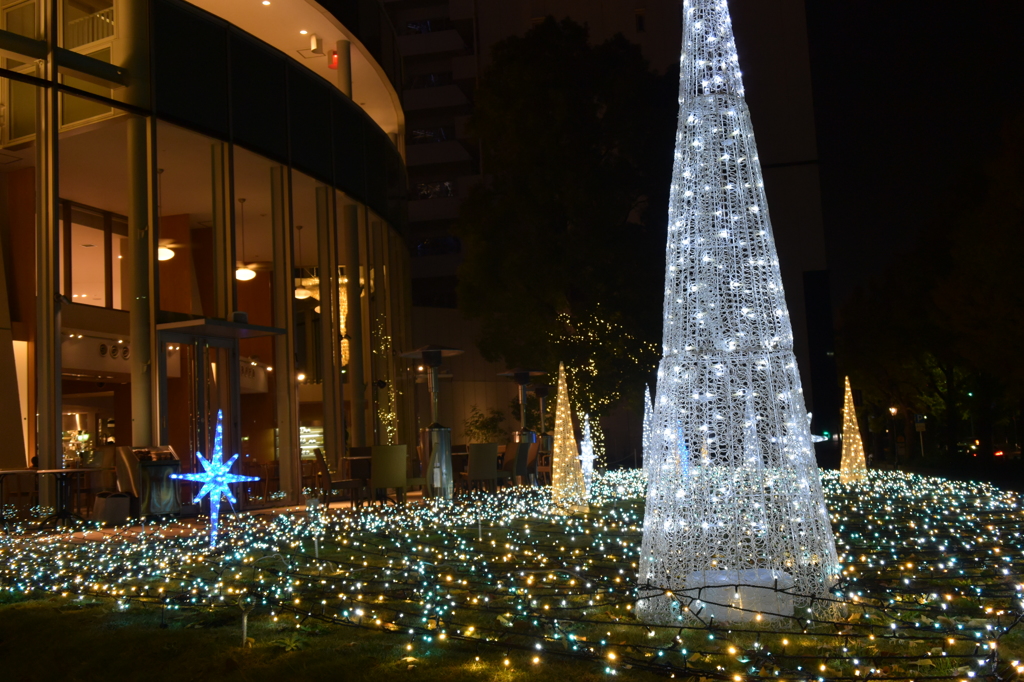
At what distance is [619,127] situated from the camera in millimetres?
21109

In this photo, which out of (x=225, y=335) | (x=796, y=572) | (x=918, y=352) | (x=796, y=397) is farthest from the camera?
(x=918, y=352)

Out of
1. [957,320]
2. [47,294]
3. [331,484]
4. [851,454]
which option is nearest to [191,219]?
[47,294]

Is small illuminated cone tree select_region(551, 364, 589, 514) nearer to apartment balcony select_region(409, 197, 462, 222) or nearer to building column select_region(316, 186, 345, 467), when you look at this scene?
building column select_region(316, 186, 345, 467)

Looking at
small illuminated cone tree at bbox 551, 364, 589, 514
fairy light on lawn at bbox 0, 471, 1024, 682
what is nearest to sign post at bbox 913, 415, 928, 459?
fairy light on lawn at bbox 0, 471, 1024, 682

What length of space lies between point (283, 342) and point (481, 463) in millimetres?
3253

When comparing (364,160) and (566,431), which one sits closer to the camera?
(566,431)

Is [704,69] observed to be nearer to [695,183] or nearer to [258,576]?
[695,183]

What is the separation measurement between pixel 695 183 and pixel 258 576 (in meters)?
3.70

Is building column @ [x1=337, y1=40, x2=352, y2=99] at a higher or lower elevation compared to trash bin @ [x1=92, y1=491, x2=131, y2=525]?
higher

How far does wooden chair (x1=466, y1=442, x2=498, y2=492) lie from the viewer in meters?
13.1

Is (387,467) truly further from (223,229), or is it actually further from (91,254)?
(91,254)

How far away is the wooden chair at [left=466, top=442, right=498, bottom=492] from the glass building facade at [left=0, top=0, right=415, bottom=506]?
244cm

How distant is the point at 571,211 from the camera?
811 inches

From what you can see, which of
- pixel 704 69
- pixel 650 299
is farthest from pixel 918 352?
pixel 704 69
